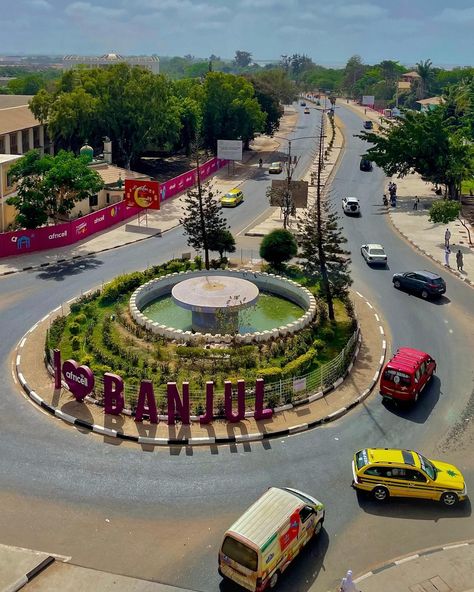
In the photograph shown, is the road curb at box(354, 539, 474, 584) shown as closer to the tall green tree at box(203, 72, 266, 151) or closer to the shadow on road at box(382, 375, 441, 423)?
the shadow on road at box(382, 375, 441, 423)

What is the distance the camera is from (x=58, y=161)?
51344mm

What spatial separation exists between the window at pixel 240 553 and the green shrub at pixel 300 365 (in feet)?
40.4

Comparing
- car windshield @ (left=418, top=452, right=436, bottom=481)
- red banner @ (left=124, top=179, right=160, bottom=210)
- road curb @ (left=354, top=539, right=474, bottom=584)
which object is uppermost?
red banner @ (left=124, top=179, right=160, bottom=210)

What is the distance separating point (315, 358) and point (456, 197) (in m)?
45.1

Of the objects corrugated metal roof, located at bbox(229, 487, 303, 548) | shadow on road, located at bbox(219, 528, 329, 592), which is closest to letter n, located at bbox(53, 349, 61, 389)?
corrugated metal roof, located at bbox(229, 487, 303, 548)

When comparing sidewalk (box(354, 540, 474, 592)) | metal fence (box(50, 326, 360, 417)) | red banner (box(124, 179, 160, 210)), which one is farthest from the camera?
red banner (box(124, 179, 160, 210))

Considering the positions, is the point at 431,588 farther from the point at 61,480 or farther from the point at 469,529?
the point at 61,480

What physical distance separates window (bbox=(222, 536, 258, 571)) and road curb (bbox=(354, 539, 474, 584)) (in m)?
3.44

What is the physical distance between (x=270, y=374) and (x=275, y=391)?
1.34m

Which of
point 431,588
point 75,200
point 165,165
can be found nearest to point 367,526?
point 431,588

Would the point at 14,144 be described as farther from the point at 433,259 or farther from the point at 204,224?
the point at 433,259

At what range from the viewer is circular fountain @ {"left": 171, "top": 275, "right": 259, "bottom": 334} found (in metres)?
33.7

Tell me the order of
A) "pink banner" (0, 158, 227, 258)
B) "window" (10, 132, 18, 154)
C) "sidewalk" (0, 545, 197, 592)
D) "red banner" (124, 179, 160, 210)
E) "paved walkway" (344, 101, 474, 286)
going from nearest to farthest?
1. "sidewalk" (0, 545, 197, 592)
2. "pink banner" (0, 158, 227, 258)
3. "paved walkway" (344, 101, 474, 286)
4. "red banner" (124, 179, 160, 210)
5. "window" (10, 132, 18, 154)

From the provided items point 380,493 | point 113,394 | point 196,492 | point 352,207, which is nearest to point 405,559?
point 380,493
